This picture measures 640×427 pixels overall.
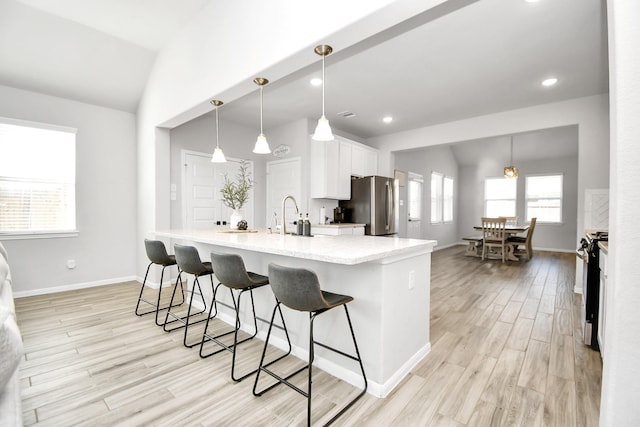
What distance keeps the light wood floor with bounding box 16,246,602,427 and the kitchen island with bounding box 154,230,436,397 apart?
129mm

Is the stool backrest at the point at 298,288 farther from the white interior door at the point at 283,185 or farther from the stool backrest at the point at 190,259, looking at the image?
the white interior door at the point at 283,185

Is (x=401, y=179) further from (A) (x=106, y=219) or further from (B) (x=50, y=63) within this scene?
(B) (x=50, y=63)

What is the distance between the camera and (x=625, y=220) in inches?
41.0

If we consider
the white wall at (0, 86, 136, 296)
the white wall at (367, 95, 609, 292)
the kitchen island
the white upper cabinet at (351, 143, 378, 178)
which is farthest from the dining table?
the white wall at (0, 86, 136, 296)

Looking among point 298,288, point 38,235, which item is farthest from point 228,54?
point 38,235

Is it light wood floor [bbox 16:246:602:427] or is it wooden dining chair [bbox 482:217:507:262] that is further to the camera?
wooden dining chair [bbox 482:217:507:262]

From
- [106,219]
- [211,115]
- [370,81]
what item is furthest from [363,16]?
[106,219]

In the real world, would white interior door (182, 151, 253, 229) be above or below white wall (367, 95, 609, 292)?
below

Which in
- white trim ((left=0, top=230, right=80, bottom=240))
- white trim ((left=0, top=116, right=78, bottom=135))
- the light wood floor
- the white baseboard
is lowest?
the light wood floor

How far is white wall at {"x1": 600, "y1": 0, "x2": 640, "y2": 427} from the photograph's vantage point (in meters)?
1.02

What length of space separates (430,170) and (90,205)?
7.57m

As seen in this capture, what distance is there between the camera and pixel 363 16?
179cm

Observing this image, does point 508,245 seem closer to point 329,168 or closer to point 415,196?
point 415,196

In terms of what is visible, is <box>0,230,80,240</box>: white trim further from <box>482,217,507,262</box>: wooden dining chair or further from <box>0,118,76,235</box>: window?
<box>482,217,507,262</box>: wooden dining chair
